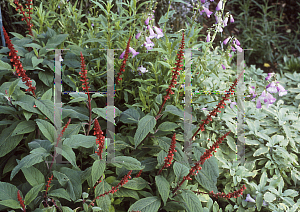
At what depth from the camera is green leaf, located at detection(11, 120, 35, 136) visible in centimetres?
116

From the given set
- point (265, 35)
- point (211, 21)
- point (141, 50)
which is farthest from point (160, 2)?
point (141, 50)

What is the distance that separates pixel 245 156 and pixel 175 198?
82cm

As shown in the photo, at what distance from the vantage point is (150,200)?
121 centimetres

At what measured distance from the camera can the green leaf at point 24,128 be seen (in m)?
1.16

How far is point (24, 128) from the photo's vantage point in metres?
1.19

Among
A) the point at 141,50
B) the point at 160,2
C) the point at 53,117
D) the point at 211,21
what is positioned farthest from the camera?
the point at 211,21

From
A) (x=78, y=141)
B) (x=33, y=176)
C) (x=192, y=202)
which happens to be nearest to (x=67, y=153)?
(x=78, y=141)

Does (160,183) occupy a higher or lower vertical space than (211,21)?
lower

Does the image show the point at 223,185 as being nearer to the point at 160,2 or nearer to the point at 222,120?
the point at 222,120

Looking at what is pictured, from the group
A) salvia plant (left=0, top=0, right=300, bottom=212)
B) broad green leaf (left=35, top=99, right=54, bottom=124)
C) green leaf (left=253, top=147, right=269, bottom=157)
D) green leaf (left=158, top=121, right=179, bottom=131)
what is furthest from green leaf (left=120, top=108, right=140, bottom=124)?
green leaf (left=253, top=147, right=269, bottom=157)

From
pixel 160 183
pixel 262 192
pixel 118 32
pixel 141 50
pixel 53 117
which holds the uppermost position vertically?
pixel 118 32

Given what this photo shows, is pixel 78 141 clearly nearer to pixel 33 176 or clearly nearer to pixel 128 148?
pixel 33 176

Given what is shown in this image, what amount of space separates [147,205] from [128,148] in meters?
0.36

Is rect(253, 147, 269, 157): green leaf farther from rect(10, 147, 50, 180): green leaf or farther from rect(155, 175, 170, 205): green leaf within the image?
rect(10, 147, 50, 180): green leaf
